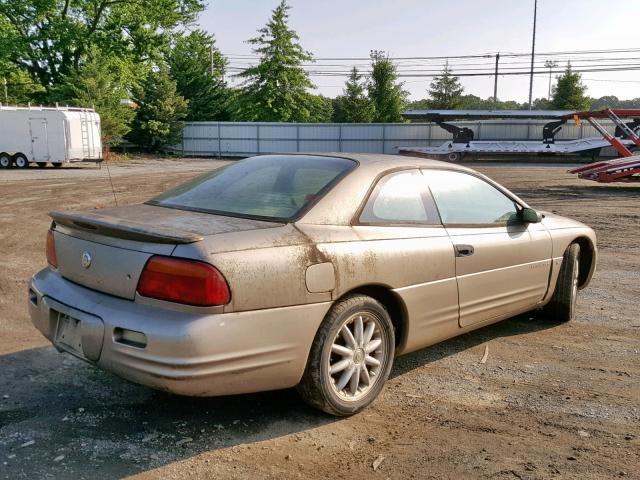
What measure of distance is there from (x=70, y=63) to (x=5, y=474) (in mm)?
42300

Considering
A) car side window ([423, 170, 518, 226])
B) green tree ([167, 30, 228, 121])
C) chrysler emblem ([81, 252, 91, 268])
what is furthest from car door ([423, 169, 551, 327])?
green tree ([167, 30, 228, 121])

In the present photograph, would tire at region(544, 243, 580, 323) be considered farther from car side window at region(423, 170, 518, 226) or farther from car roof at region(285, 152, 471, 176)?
car roof at region(285, 152, 471, 176)

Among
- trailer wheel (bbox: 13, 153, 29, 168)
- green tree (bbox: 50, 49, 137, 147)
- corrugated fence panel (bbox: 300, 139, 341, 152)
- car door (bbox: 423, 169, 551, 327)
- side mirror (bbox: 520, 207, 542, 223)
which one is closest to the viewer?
car door (bbox: 423, 169, 551, 327)

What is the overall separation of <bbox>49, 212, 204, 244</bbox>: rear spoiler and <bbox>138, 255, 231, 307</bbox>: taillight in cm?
10

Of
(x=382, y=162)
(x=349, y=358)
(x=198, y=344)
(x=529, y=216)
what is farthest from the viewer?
(x=529, y=216)

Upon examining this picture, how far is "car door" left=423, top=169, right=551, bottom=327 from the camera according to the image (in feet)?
13.0

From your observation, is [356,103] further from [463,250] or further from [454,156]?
[463,250]

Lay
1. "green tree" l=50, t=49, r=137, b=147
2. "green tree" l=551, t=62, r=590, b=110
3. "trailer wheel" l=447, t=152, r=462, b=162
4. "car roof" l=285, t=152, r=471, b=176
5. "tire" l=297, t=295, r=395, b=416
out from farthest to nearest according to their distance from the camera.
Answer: "green tree" l=551, t=62, r=590, b=110, "green tree" l=50, t=49, r=137, b=147, "trailer wheel" l=447, t=152, r=462, b=162, "car roof" l=285, t=152, r=471, b=176, "tire" l=297, t=295, r=395, b=416

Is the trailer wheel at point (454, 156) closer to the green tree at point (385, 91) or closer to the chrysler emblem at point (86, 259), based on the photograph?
the green tree at point (385, 91)

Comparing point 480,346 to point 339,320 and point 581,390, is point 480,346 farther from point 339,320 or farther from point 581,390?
point 339,320

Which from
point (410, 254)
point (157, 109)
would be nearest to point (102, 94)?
point (157, 109)

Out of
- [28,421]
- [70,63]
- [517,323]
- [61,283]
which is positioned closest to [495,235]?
[517,323]

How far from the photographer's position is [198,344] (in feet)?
8.82

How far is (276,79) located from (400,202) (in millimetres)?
43622
